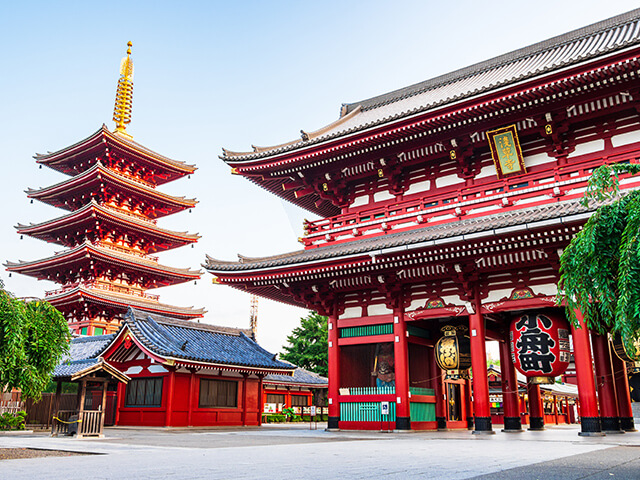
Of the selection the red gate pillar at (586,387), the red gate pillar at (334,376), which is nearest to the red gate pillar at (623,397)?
the red gate pillar at (586,387)

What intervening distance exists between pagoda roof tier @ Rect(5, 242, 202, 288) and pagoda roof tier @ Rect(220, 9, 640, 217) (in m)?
20.9

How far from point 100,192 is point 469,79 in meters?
29.1

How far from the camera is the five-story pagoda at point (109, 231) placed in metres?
38.3

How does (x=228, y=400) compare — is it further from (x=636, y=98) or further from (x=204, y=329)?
(x=636, y=98)

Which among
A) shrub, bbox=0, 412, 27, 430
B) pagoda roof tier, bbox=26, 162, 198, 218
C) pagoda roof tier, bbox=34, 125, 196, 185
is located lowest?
shrub, bbox=0, 412, 27, 430

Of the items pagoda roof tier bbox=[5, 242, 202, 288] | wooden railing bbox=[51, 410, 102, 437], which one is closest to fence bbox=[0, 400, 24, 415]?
wooden railing bbox=[51, 410, 102, 437]

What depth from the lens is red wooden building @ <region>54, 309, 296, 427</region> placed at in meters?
22.2

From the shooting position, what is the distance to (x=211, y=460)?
8812 mm

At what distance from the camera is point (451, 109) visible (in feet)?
53.0

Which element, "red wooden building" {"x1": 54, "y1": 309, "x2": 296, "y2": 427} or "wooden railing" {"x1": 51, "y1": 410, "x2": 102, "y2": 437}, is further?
"red wooden building" {"x1": 54, "y1": 309, "x2": 296, "y2": 427}

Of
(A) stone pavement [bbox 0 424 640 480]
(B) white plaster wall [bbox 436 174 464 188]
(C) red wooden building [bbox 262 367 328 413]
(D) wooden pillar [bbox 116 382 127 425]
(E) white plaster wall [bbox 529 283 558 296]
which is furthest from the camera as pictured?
(C) red wooden building [bbox 262 367 328 413]

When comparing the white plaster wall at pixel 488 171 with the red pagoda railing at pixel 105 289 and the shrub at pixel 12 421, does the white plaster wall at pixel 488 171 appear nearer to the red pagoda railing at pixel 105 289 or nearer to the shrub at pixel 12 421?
the shrub at pixel 12 421

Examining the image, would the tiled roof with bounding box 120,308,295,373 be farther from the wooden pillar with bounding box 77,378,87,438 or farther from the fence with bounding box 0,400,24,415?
the fence with bounding box 0,400,24,415

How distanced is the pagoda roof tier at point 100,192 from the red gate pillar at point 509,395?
3051 cm
